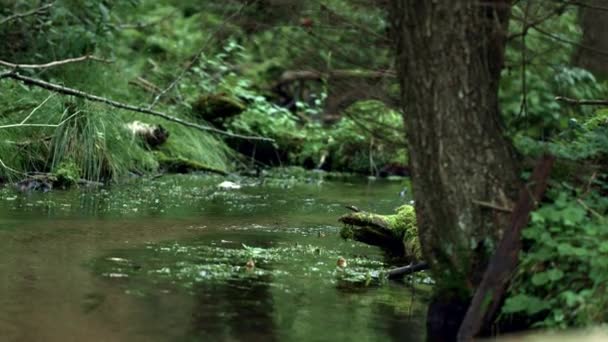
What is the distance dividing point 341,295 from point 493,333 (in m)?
1.13

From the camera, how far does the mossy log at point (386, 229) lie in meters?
6.18

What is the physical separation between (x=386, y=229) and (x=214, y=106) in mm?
6798

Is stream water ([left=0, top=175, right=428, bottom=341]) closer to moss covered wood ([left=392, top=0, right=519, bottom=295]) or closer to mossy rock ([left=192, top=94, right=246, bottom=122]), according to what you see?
moss covered wood ([left=392, top=0, right=519, bottom=295])

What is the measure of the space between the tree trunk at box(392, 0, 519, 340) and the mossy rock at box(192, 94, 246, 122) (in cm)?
873

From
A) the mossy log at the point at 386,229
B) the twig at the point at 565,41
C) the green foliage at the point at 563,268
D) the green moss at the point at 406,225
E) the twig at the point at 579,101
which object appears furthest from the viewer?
the mossy log at the point at 386,229

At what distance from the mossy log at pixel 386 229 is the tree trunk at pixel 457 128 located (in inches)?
80.0

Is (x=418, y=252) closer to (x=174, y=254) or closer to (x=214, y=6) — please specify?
(x=174, y=254)

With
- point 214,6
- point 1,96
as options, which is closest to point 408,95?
point 214,6

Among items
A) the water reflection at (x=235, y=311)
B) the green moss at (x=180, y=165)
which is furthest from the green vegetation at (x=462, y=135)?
the green moss at (x=180, y=165)

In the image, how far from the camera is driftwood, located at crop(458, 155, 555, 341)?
12.6 ft

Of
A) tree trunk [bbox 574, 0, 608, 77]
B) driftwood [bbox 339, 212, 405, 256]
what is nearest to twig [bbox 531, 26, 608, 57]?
tree trunk [bbox 574, 0, 608, 77]

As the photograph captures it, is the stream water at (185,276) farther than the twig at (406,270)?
No

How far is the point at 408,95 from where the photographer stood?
4.05m

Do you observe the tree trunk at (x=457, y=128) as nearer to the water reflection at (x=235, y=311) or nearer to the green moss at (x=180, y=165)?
the water reflection at (x=235, y=311)
